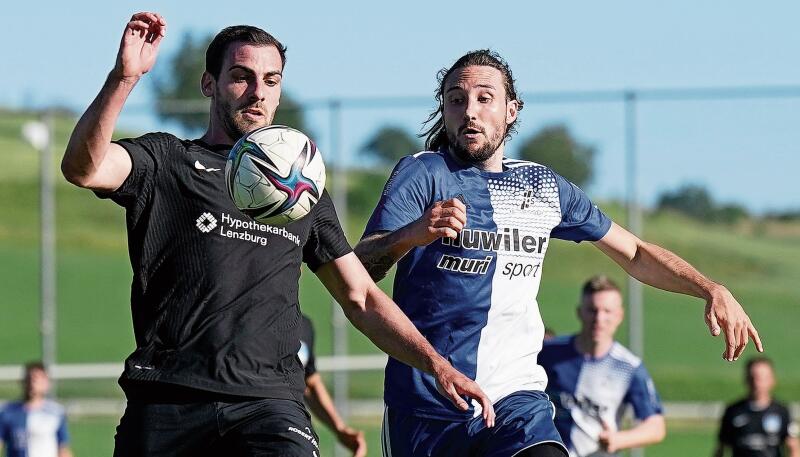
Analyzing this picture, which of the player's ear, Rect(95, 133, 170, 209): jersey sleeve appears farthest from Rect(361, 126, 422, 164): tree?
Rect(95, 133, 170, 209): jersey sleeve

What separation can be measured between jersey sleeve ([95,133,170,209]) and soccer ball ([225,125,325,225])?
231 millimetres

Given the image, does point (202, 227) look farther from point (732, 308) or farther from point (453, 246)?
point (732, 308)

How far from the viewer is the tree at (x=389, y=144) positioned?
48.3 ft

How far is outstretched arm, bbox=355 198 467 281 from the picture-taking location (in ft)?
15.2

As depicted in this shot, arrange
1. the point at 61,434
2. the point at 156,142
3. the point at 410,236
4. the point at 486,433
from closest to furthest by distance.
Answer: the point at 156,142 → the point at 410,236 → the point at 486,433 → the point at 61,434

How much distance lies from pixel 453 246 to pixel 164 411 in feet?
4.62

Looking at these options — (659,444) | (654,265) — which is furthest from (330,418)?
(659,444)

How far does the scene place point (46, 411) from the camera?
11.2 meters

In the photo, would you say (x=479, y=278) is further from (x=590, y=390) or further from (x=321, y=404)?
(x=590, y=390)

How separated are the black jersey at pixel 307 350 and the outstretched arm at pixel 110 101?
3.18 m

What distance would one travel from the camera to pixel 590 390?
25.6 feet

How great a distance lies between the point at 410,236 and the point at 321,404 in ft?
8.05

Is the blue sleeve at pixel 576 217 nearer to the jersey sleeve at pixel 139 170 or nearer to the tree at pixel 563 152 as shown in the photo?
the jersey sleeve at pixel 139 170

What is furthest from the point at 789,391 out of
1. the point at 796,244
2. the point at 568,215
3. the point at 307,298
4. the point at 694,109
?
the point at 568,215
